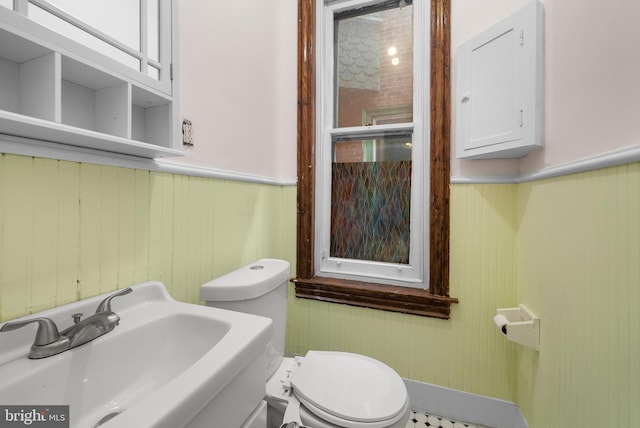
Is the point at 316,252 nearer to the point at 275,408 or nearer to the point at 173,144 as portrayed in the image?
the point at 275,408

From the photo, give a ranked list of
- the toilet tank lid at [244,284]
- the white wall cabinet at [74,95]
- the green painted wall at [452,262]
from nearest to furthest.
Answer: the white wall cabinet at [74,95] → the green painted wall at [452,262] → the toilet tank lid at [244,284]

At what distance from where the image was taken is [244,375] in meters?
0.58

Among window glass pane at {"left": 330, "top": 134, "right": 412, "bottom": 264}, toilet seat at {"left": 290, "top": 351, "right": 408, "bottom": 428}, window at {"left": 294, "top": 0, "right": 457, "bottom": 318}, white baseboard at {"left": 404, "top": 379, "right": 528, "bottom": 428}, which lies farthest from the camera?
window glass pane at {"left": 330, "top": 134, "right": 412, "bottom": 264}

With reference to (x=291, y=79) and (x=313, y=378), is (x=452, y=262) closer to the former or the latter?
(x=313, y=378)

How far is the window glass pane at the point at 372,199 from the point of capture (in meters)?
1.54

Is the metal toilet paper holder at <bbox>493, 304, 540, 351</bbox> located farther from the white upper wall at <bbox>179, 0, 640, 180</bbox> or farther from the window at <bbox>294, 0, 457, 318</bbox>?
the white upper wall at <bbox>179, 0, 640, 180</bbox>

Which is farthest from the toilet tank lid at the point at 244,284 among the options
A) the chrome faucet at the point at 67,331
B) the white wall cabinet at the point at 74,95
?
the white wall cabinet at the point at 74,95

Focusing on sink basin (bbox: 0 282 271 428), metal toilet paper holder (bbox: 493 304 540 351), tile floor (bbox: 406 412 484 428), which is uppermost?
sink basin (bbox: 0 282 271 428)

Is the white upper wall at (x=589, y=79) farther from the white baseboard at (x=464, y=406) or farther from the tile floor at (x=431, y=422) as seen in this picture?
the tile floor at (x=431, y=422)

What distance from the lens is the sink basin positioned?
17.5 inches

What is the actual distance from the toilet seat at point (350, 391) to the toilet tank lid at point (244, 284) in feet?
1.09

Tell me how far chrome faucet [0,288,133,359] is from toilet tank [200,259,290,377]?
0.33m

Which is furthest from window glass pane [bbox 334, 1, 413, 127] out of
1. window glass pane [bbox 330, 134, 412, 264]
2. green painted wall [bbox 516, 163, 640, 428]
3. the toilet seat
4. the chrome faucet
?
the chrome faucet

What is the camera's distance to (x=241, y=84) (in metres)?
1.37
